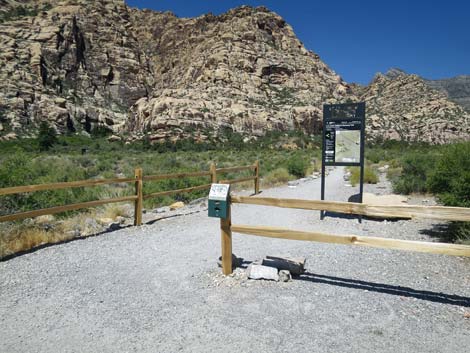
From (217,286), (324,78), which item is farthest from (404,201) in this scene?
(324,78)

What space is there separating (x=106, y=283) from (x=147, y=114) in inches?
2667

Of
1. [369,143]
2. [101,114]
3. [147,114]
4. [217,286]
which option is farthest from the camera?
[101,114]

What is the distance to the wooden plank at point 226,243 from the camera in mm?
4957

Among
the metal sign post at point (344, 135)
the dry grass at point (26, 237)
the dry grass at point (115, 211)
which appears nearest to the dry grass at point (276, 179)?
the metal sign post at point (344, 135)

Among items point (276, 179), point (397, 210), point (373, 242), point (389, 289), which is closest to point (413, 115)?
point (276, 179)

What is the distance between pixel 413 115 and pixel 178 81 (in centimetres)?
5541

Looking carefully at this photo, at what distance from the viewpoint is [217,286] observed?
4816 millimetres

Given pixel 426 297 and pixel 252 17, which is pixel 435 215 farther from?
pixel 252 17

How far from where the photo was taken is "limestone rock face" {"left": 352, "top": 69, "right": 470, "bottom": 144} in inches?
2633

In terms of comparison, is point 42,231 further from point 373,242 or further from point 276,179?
point 276,179

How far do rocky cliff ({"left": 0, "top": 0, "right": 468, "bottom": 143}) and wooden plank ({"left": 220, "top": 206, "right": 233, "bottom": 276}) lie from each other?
55811 mm

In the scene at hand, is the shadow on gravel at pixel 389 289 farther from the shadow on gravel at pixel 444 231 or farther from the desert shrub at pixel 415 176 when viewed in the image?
the desert shrub at pixel 415 176

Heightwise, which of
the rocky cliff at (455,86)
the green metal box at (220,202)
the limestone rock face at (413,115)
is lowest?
the green metal box at (220,202)

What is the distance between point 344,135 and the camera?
9.43m
